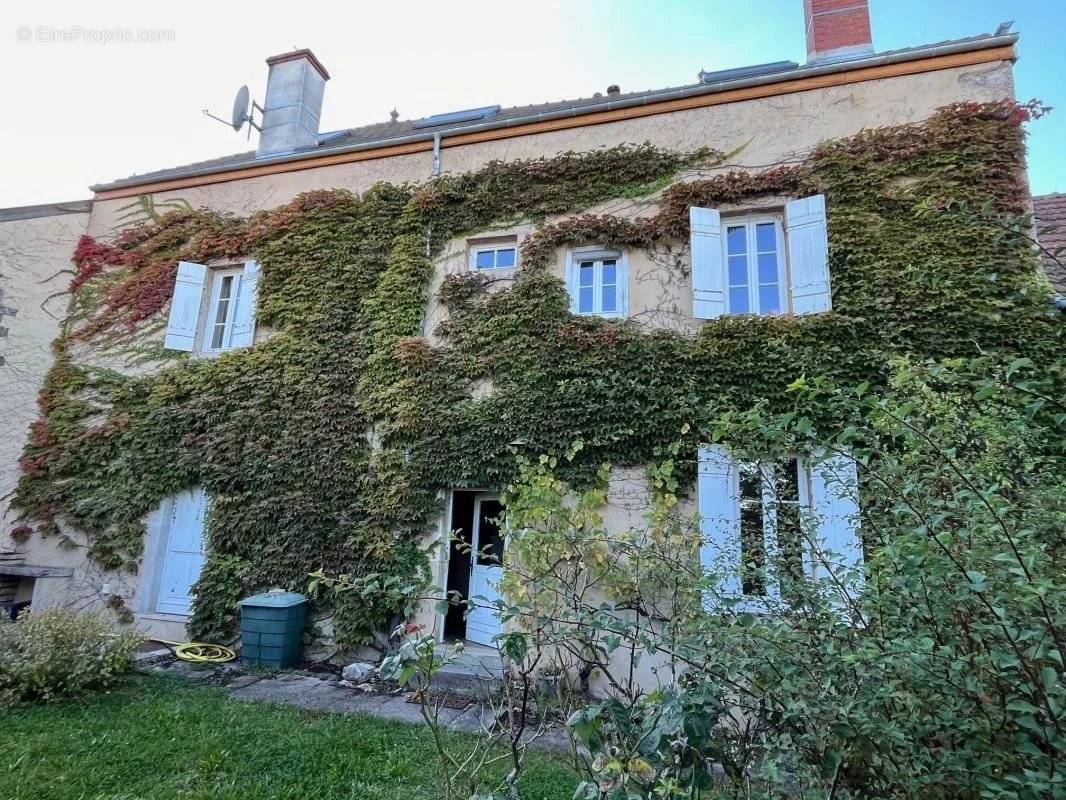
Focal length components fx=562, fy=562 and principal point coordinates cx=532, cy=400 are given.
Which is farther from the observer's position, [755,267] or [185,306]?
[185,306]

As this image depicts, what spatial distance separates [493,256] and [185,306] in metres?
4.91

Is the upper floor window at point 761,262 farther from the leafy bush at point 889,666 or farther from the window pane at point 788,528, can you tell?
the leafy bush at point 889,666

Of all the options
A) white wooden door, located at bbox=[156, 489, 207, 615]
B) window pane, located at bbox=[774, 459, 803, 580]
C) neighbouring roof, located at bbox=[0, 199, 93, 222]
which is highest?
neighbouring roof, located at bbox=[0, 199, 93, 222]

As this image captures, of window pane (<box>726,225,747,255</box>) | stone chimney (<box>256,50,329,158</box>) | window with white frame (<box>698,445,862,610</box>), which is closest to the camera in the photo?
window with white frame (<box>698,445,862,610</box>)

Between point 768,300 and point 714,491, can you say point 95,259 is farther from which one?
point 768,300

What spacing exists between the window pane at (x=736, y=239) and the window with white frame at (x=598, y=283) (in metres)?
1.27

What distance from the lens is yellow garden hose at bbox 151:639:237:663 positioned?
21.8 feet

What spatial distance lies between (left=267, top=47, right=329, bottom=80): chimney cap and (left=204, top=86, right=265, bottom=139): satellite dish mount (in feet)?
2.50

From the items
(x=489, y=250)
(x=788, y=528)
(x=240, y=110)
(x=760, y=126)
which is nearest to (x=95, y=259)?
(x=240, y=110)

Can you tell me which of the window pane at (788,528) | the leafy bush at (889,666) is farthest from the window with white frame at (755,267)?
the leafy bush at (889,666)

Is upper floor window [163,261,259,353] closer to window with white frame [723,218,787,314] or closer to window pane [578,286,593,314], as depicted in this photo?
window pane [578,286,593,314]

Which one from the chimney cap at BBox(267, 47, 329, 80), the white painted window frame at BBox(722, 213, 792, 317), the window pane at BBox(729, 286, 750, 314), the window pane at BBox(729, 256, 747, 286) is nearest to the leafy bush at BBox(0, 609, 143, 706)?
the white painted window frame at BBox(722, 213, 792, 317)

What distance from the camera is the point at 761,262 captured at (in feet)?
22.2

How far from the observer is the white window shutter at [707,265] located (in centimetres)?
648
